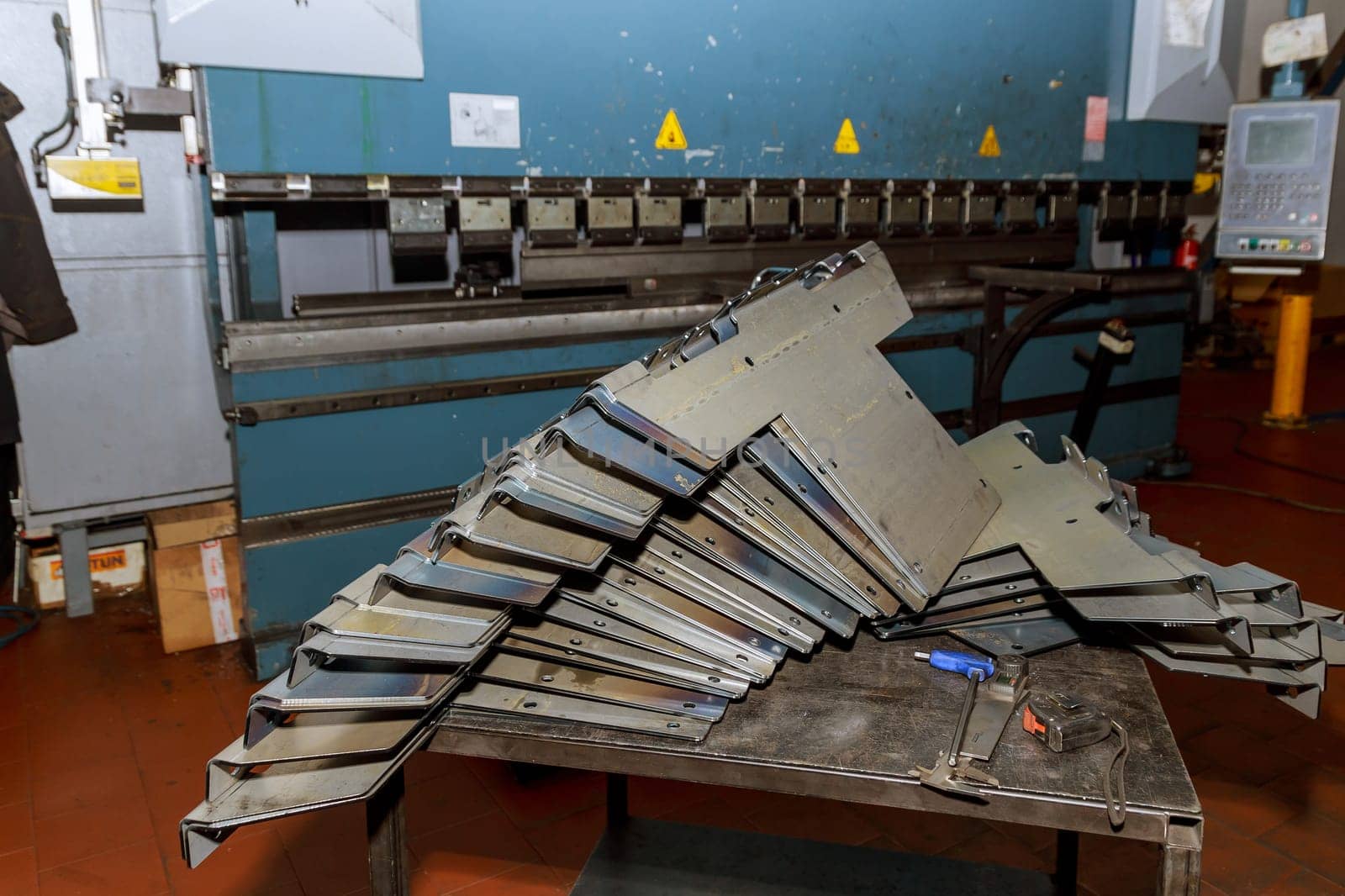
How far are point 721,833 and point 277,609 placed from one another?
134 centimetres

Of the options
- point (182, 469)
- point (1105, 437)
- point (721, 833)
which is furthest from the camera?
point (1105, 437)

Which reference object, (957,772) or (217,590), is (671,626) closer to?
(957,772)

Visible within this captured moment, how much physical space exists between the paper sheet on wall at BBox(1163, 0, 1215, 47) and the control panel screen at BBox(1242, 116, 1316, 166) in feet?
1.62

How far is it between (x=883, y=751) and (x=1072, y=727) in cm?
22

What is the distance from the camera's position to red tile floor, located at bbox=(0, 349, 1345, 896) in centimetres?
188

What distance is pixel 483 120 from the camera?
2.56 m

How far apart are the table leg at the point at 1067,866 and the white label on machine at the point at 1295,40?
3.72 m

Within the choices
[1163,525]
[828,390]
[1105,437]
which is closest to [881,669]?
[828,390]

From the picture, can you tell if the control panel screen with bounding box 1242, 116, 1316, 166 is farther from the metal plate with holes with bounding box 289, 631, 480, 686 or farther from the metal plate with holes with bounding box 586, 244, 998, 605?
the metal plate with holes with bounding box 289, 631, 480, 686

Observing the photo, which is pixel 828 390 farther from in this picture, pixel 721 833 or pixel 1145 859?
pixel 1145 859

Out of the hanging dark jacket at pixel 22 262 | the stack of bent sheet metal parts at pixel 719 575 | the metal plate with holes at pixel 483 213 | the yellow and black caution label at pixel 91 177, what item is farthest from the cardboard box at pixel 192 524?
the stack of bent sheet metal parts at pixel 719 575

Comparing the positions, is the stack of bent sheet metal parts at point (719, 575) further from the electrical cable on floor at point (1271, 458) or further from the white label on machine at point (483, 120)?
the electrical cable on floor at point (1271, 458)

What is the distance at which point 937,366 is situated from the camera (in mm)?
3471

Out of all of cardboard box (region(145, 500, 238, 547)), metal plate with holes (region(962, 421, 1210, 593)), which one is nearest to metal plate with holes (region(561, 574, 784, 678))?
metal plate with holes (region(962, 421, 1210, 593))
